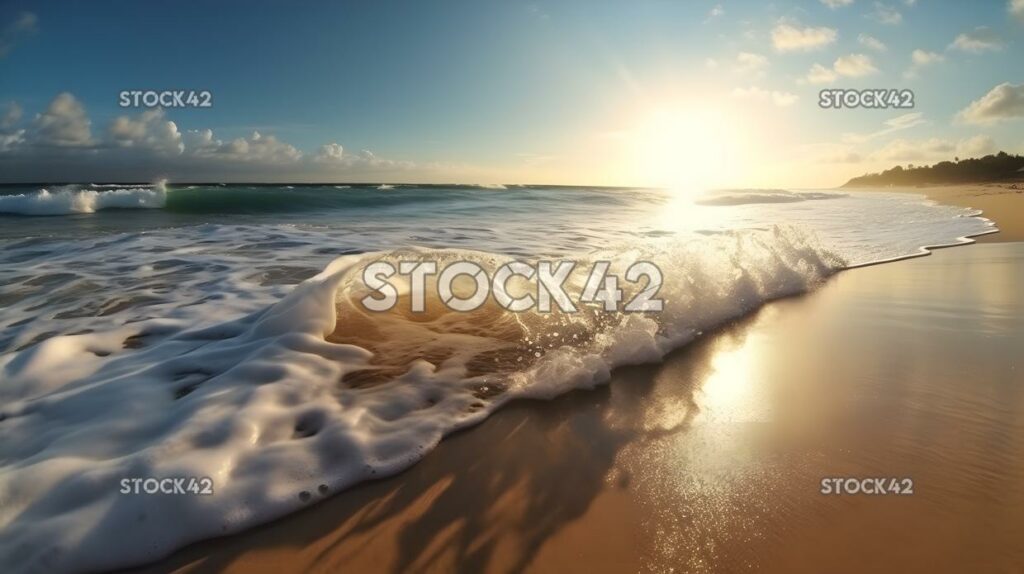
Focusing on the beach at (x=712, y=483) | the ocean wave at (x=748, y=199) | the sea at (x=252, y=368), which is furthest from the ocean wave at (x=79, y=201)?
the ocean wave at (x=748, y=199)

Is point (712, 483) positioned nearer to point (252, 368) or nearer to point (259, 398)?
point (259, 398)

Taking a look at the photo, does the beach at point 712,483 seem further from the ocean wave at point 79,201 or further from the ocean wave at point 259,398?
the ocean wave at point 79,201

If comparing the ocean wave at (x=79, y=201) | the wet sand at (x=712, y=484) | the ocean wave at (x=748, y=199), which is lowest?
the wet sand at (x=712, y=484)

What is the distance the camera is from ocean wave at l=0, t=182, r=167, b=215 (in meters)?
17.5

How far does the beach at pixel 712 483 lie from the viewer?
5.90 feet

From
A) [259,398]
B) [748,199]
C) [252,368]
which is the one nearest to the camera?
[259,398]

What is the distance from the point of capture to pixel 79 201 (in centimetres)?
1830

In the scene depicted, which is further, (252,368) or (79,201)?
(79,201)

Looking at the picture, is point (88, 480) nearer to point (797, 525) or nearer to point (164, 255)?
point (797, 525)

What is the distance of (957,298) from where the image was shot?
17.2ft

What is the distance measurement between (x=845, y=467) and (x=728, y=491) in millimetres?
628

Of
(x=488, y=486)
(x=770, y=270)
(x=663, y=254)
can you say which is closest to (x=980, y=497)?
(x=488, y=486)

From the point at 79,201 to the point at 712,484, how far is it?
23862 millimetres

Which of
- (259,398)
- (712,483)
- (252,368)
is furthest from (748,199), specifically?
(259,398)
